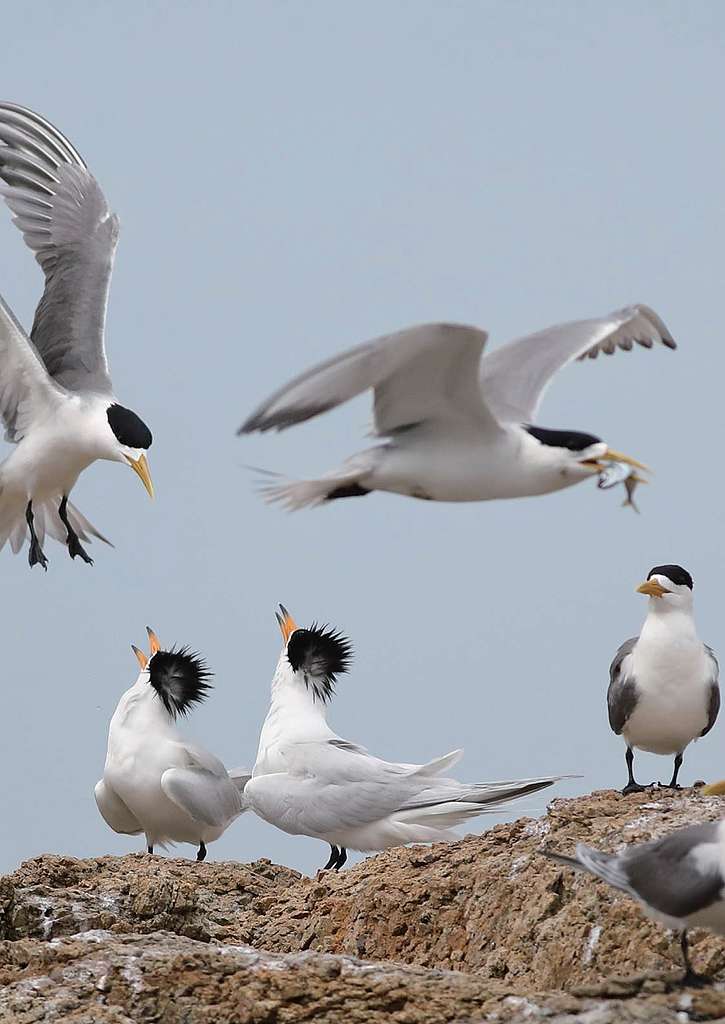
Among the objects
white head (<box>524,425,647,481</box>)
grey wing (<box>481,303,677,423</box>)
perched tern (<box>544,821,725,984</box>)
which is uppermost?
grey wing (<box>481,303,677,423</box>)

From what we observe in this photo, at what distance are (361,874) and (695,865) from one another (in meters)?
2.62

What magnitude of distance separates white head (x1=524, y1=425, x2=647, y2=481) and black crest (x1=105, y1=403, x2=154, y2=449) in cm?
366

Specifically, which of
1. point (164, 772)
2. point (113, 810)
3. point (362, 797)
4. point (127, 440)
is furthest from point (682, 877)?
point (127, 440)

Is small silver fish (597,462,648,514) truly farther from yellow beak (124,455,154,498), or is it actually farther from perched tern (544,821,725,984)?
yellow beak (124,455,154,498)

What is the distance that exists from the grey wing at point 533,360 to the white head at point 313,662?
2331mm

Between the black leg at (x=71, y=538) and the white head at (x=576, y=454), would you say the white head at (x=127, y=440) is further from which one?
the white head at (x=576, y=454)

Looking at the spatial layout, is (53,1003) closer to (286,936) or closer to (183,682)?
(286,936)

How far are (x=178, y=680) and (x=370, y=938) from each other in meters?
3.96

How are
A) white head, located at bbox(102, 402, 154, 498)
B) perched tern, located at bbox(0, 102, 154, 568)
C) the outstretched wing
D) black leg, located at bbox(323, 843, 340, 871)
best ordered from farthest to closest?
perched tern, located at bbox(0, 102, 154, 568) < white head, located at bbox(102, 402, 154, 498) < black leg, located at bbox(323, 843, 340, 871) < the outstretched wing

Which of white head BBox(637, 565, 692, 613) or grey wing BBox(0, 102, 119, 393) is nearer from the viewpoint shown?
white head BBox(637, 565, 692, 613)

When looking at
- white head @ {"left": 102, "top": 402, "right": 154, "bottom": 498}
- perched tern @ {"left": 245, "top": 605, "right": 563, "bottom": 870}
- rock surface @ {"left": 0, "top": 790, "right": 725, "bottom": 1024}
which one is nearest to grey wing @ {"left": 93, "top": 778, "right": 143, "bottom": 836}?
perched tern @ {"left": 245, "top": 605, "right": 563, "bottom": 870}

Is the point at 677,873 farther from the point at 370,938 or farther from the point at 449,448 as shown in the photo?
the point at 449,448

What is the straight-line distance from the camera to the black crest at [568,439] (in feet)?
25.8

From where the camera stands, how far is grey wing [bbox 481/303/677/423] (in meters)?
8.82
